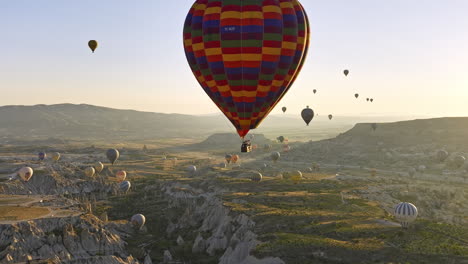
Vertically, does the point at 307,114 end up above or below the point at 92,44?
below

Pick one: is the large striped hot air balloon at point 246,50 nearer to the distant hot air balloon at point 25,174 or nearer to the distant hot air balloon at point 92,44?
the distant hot air balloon at point 92,44

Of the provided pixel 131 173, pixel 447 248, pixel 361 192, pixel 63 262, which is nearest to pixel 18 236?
pixel 63 262

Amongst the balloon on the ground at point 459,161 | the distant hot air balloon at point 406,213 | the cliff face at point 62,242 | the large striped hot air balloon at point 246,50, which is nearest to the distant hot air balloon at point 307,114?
the distant hot air balloon at point 406,213

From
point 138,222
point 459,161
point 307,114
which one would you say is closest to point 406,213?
point 307,114

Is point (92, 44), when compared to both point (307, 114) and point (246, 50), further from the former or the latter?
point (246, 50)

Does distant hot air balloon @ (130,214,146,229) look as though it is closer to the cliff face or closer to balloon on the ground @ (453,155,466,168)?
the cliff face

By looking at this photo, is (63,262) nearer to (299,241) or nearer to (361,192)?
(299,241)
